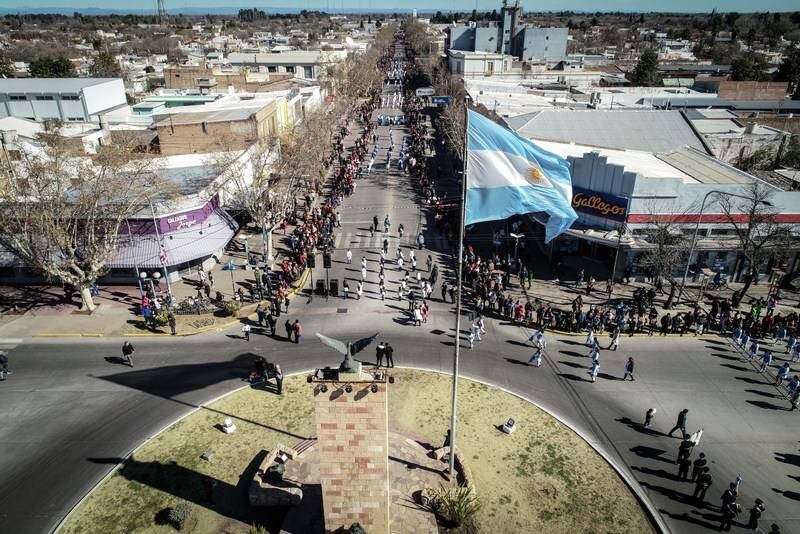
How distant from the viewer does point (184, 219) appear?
2914 cm

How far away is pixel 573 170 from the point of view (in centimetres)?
3088

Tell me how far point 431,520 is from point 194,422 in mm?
9497

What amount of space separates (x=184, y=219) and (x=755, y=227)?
3087 centimetres

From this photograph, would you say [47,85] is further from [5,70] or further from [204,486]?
[204,486]

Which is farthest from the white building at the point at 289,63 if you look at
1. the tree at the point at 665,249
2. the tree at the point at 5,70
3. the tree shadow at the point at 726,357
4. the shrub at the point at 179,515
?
the shrub at the point at 179,515

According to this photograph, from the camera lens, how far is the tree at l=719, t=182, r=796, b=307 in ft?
86.1

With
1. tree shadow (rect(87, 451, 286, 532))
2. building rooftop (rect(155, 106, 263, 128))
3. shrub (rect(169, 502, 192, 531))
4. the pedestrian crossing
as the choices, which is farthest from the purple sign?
shrub (rect(169, 502, 192, 531))

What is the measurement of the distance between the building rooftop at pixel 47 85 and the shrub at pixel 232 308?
47615mm

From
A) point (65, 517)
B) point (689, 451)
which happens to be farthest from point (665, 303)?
point (65, 517)

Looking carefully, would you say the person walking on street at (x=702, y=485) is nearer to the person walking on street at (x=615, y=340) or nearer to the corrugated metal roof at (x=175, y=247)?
the person walking on street at (x=615, y=340)

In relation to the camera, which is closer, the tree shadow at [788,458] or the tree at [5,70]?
the tree shadow at [788,458]

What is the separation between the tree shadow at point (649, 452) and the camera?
17.3 meters

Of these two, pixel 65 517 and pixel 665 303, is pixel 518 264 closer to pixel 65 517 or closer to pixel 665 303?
pixel 665 303

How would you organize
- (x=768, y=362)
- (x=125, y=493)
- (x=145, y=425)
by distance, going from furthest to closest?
(x=768, y=362) → (x=145, y=425) → (x=125, y=493)
